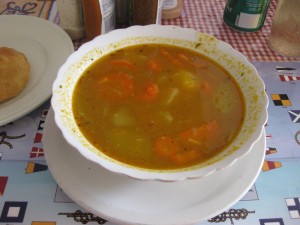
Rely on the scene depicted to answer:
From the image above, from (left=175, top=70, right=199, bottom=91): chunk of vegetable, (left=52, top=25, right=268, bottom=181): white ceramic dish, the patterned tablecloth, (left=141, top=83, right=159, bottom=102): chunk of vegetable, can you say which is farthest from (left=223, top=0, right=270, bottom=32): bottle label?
(left=141, top=83, right=159, bottom=102): chunk of vegetable

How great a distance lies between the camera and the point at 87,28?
4.90 ft

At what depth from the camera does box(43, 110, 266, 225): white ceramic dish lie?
937 mm

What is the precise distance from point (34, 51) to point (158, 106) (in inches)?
25.5

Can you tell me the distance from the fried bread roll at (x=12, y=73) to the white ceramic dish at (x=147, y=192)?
0.97ft

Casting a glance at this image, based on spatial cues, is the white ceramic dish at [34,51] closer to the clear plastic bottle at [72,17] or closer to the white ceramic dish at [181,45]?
the clear plastic bottle at [72,17]

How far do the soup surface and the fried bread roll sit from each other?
0.25 m

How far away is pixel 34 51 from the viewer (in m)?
1.47

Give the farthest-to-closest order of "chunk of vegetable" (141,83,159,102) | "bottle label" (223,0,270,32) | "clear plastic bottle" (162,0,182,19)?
1. "clear plastic bottle" (162,0,182,19)
2. "bottle label" (223,0,270,32)
3. "chunk of vegetable" (141,83,159,102)

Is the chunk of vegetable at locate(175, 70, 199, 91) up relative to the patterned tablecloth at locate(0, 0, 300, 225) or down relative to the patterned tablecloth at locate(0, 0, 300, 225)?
up

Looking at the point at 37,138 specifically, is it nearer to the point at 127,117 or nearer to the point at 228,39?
the point at 127,117

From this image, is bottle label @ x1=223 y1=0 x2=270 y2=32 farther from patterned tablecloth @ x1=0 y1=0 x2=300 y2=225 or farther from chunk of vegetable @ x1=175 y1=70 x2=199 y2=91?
chunk of vegetable @ x1=175 y1=70 x2=199 y2=91

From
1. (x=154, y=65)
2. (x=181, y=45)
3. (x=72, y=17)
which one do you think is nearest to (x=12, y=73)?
(x=72, y=17)

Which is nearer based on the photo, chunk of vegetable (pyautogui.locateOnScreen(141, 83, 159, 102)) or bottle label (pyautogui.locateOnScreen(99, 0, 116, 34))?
chunk of vegetable (pyautogui.locateOnScreen(141, 83, 159, 102))

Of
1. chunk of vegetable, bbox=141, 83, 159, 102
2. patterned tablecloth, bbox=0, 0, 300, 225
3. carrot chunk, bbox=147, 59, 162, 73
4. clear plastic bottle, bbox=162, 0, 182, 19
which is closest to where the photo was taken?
patterned tablecloth, bbox=0, 0, 300, 225
